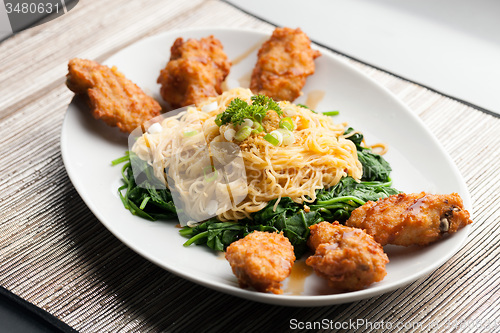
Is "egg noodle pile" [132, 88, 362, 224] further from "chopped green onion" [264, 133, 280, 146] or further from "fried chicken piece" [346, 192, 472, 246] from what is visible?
"fried chicken piece" [346, 192, 472, 246]

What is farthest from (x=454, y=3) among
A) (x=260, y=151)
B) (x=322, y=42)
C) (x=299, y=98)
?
(x=260, y=151)

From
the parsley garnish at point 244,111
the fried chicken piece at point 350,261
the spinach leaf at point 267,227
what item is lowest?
the spinach leaf at point 267,227

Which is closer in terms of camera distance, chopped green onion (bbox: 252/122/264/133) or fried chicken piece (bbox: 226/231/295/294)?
fried chicken piece (bbox: 226/231/295/294)

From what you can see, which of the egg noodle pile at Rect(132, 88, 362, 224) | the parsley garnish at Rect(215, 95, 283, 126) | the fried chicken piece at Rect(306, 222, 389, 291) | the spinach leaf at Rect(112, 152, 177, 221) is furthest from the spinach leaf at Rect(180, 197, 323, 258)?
the parsley garnish at Rect(215, 95, 283, 126)

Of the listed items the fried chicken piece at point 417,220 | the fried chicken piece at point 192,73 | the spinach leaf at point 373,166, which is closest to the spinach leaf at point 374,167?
the spinach leaf at point 373,166

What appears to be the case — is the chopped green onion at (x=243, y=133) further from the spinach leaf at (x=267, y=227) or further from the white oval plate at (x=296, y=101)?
the white oval plate at (x=296, y=101)

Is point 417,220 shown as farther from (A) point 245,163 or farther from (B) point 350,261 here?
(A) point 245,163

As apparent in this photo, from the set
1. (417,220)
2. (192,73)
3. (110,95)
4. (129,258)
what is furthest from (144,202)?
(417,220)

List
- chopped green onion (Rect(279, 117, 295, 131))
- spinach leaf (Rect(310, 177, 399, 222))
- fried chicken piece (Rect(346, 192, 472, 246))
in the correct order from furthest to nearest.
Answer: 1. chopped green onion (Rect(279, 117, 295, 131))
2. spinach leaf (Rect(310, 177, 399, 222))
3. fried chicken piece (Rect(346, 192, 472, 246))
